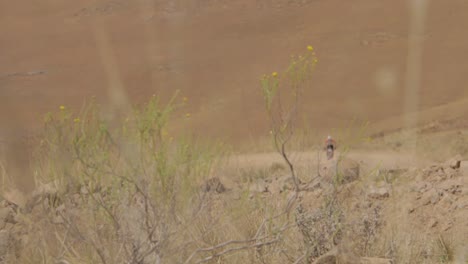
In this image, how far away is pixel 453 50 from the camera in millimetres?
21328

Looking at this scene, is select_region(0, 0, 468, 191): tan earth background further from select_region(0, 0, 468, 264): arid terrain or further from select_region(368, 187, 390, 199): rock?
select_region(368, 187, 390, 199): rock

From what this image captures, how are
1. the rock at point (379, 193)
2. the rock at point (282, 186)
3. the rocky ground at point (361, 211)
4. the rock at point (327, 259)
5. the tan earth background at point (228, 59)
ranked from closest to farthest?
the rock at point (327, 259), the rocky ground at point (361, 211), the rock at point (379, 193), the rock at point (282, 186), the tan earth background at point (228, 59)

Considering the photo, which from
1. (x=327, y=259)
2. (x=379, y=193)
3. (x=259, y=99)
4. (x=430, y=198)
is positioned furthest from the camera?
(x=259, y=99)

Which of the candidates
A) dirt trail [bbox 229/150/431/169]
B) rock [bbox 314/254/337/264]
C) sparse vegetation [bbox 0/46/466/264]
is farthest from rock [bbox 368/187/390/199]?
dirt trail [bbox 229/150/431/169]

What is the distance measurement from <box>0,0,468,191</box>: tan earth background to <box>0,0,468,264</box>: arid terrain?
74mm

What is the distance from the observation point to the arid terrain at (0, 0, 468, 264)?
209 inches

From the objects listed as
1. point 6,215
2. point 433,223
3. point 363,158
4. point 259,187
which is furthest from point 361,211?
point 363,158

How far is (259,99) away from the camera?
19031mm

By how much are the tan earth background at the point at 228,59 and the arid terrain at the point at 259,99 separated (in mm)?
74

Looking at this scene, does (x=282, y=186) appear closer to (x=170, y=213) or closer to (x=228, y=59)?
(x=170, y=213)

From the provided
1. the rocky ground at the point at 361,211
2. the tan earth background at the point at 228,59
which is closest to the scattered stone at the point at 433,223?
the rocky ground at the point at 361,211

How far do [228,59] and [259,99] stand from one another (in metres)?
5.12

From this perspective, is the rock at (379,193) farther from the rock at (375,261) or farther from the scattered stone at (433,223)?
the rock at (375,261)

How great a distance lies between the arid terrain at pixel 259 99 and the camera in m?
5.30
